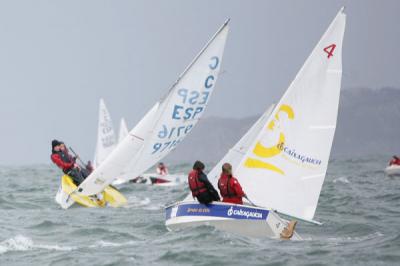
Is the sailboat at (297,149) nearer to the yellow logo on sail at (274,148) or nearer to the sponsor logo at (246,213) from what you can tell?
the yellow logo on sail at (274,148)

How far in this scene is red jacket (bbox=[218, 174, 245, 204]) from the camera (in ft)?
50.5

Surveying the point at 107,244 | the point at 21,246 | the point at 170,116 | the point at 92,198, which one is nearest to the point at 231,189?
the point at 107,244

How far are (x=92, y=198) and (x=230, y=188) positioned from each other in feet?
28.9

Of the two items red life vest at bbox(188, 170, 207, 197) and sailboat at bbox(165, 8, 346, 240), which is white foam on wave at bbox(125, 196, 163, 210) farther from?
red life vest at bbox(188, 170, 207, 197)

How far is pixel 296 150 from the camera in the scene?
16375 millimetres

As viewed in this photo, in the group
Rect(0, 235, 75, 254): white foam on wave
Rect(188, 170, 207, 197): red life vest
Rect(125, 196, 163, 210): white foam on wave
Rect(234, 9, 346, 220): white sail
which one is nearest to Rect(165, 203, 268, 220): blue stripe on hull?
Rect(188, 170, 207, 197): red life vest

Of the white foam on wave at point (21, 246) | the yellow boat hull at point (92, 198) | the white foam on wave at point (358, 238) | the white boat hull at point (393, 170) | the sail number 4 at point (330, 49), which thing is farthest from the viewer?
the white boat hull at point (393, 170)

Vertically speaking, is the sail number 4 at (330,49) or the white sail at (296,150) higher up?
the sail number 4 at (330,49)

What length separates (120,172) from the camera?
21.1 m

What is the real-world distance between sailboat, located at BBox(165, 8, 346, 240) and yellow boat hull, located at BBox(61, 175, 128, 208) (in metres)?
6.85

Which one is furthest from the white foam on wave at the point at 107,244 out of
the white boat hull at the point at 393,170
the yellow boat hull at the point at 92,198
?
the white boat hull at the point at 393,170

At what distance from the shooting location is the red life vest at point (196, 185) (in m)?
15.6

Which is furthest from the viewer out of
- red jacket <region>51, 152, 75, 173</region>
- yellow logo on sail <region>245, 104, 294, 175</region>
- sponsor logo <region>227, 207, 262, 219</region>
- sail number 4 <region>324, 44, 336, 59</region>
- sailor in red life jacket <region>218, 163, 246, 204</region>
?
red jacket <region>51, 152, 75, 173</region>

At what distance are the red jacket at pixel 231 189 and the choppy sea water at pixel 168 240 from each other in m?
0.67
